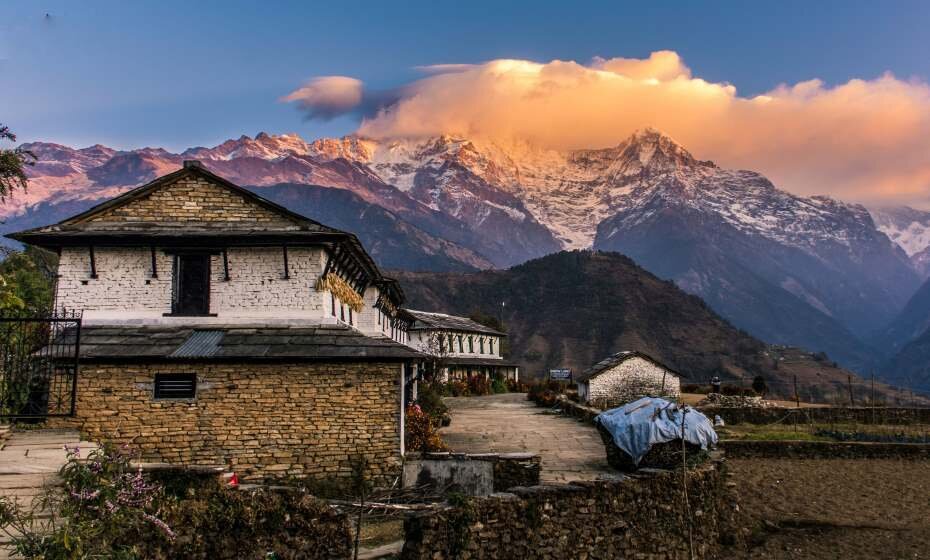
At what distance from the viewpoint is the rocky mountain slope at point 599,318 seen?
113m

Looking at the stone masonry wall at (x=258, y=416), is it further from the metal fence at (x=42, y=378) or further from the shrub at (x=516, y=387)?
the shrub at (x=516, y=387)

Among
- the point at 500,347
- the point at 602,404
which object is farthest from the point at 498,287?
the point at 602,404

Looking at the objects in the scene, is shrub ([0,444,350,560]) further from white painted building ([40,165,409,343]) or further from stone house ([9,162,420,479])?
white painted building ([40,165,409,343])

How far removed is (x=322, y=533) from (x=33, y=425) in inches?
289

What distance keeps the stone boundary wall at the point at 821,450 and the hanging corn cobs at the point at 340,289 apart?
14126mm

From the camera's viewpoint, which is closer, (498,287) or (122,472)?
(122,472)

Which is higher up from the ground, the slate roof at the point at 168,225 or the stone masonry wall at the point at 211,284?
the slate roof at the point at 168,225

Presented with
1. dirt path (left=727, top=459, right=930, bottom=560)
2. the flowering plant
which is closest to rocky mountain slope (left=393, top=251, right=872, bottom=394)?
dirt path (left=727, top=459, right=930, bottom=560)

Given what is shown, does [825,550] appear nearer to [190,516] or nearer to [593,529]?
[593,529]

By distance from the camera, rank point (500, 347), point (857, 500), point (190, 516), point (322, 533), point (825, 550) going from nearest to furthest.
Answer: point (190, 516) < point (322, 533) < point (825, 550) < point (857, 500) < point (500, 347)

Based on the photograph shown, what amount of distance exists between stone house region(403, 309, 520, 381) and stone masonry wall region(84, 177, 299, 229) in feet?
100

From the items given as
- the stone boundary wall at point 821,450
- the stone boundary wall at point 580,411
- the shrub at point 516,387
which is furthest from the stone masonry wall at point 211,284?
the shrub at point 516,387

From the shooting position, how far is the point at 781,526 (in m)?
15.9

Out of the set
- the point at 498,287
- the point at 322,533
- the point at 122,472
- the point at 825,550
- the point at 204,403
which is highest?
the point at 498,287
